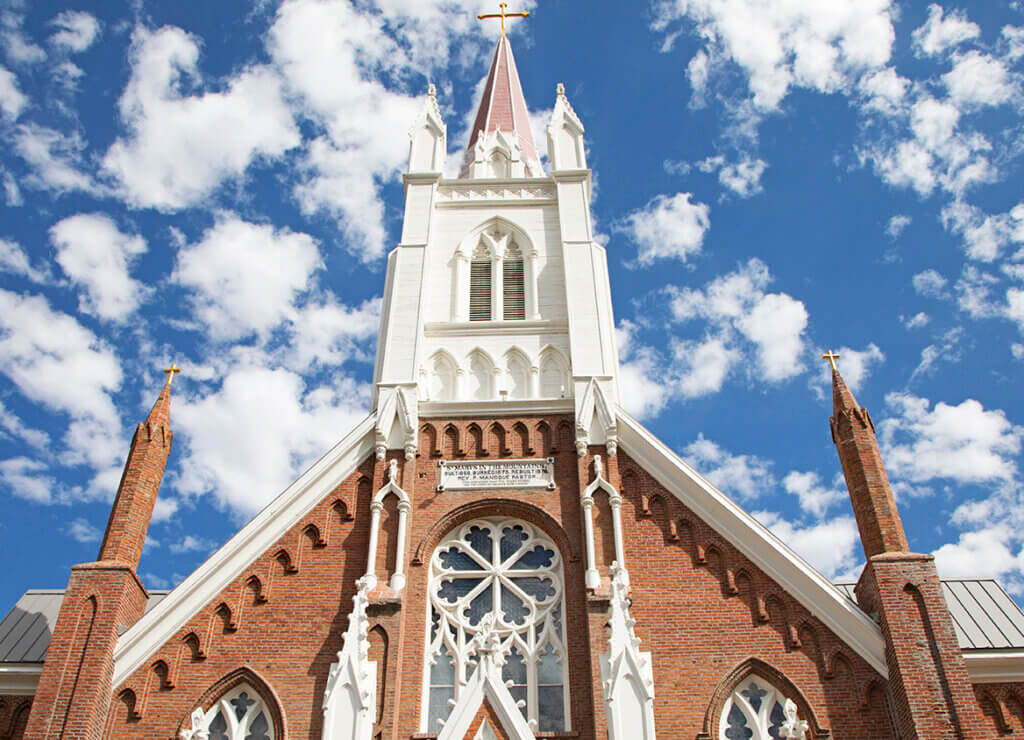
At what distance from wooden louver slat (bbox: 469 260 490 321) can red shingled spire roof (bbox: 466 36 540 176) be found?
5.15 meters

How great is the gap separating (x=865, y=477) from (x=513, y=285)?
9415 millimetres

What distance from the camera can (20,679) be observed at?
15336 millimetres

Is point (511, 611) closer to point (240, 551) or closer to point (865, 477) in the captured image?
point (240, 551)

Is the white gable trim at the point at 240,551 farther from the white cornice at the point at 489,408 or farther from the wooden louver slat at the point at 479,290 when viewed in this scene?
the wooden louver slat at the point at 479,290

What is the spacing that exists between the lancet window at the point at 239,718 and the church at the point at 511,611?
1.3 inches

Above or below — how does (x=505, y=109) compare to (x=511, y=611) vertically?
above

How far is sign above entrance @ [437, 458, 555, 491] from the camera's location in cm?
1697

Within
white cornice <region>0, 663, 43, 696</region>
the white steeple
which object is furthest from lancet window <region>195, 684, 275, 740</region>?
the white steeple

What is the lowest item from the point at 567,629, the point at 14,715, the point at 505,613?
the point at 14,715

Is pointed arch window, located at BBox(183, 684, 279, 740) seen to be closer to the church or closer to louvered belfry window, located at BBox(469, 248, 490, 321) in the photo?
the church

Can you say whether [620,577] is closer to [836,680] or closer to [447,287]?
[836,680]

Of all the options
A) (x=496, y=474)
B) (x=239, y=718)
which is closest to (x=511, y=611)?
(x=496, y=474)

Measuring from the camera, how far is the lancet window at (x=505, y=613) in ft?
48.3

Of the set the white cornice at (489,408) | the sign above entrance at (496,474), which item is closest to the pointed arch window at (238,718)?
the sign above entrance at (496,474)
